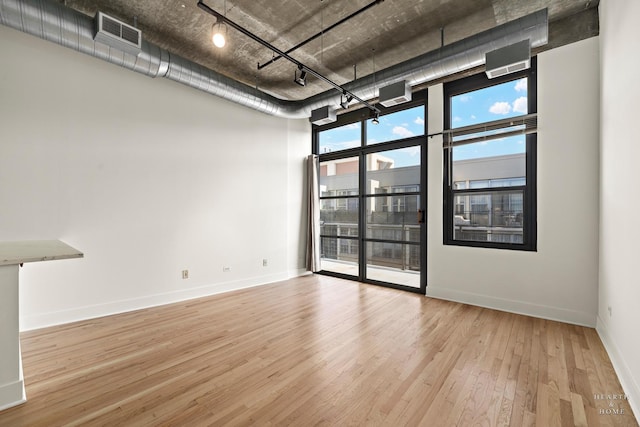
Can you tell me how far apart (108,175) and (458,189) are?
4962 millimetres

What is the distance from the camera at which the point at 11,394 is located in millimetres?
1904

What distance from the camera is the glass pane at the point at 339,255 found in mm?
5787

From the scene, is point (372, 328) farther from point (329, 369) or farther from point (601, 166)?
point (601, 166)

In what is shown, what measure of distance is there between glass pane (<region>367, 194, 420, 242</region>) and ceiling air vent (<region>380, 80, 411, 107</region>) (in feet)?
5.54

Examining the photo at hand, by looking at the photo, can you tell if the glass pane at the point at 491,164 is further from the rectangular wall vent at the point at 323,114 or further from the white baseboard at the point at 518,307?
the rectangular wall vent at the point at 323,114

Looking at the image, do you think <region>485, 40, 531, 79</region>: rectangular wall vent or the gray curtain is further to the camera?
the gray curtain

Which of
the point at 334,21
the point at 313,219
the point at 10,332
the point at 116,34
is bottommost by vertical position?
the point at 10,332

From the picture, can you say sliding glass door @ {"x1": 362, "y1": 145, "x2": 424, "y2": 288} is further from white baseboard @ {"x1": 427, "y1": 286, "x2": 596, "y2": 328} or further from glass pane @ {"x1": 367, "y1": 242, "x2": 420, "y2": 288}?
white baseboard @ {"x1": 427, "y1": 286, "x2": 596, "y2": 328}

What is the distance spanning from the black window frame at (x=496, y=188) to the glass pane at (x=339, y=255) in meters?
1.92

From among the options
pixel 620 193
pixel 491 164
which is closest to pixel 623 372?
Result: pixel 620 193

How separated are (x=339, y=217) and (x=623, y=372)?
4477 mm

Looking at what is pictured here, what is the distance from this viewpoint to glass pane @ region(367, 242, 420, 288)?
4.88 meters

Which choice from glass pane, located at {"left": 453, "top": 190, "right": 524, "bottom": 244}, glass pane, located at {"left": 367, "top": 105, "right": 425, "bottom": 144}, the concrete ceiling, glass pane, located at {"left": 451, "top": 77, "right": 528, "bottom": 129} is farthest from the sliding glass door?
the concrete ceiling

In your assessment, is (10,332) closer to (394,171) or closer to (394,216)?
(394,216)
